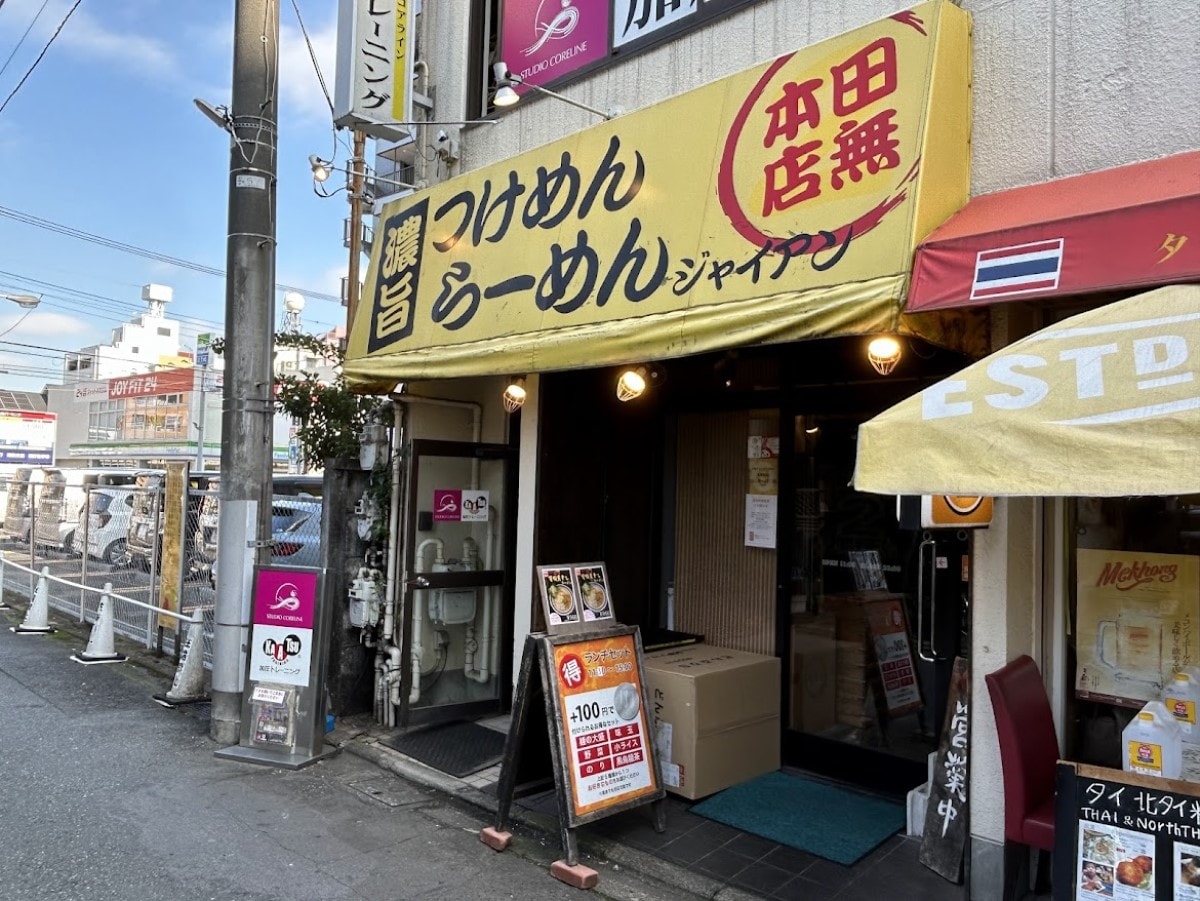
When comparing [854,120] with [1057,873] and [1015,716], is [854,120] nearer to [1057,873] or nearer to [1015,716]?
[1015,716]

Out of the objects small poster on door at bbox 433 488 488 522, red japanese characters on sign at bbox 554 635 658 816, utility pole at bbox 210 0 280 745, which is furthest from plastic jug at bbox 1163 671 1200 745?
utility pole at bbox 210 0 280 745

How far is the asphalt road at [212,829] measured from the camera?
4.00 metres

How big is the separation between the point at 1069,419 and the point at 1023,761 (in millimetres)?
1731

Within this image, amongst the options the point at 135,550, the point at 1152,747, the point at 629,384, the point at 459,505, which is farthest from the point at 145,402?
the point at 1152,747

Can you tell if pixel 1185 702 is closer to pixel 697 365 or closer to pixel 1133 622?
pixel 1133 622

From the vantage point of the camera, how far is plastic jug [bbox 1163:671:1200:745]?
352cm

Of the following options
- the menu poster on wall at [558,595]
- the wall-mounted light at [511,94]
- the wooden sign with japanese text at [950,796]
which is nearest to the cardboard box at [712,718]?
the menu poster on wall at [558,595]

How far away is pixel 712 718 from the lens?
5.14m

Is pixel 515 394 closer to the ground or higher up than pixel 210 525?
higher up

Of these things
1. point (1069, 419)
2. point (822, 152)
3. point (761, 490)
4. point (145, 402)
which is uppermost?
point (145, 402)

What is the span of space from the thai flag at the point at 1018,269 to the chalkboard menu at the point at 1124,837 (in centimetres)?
177

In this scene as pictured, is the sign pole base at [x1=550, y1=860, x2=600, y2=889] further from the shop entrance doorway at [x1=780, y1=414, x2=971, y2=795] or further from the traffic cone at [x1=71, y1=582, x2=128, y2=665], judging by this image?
the traffic cone at [x1=71, y1=582, x2=128, y2=665]

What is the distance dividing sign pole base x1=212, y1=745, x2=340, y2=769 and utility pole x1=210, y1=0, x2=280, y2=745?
0.94 feet

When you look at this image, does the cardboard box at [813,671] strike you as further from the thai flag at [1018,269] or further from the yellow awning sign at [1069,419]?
the yellow awning sign at [1069,419]
